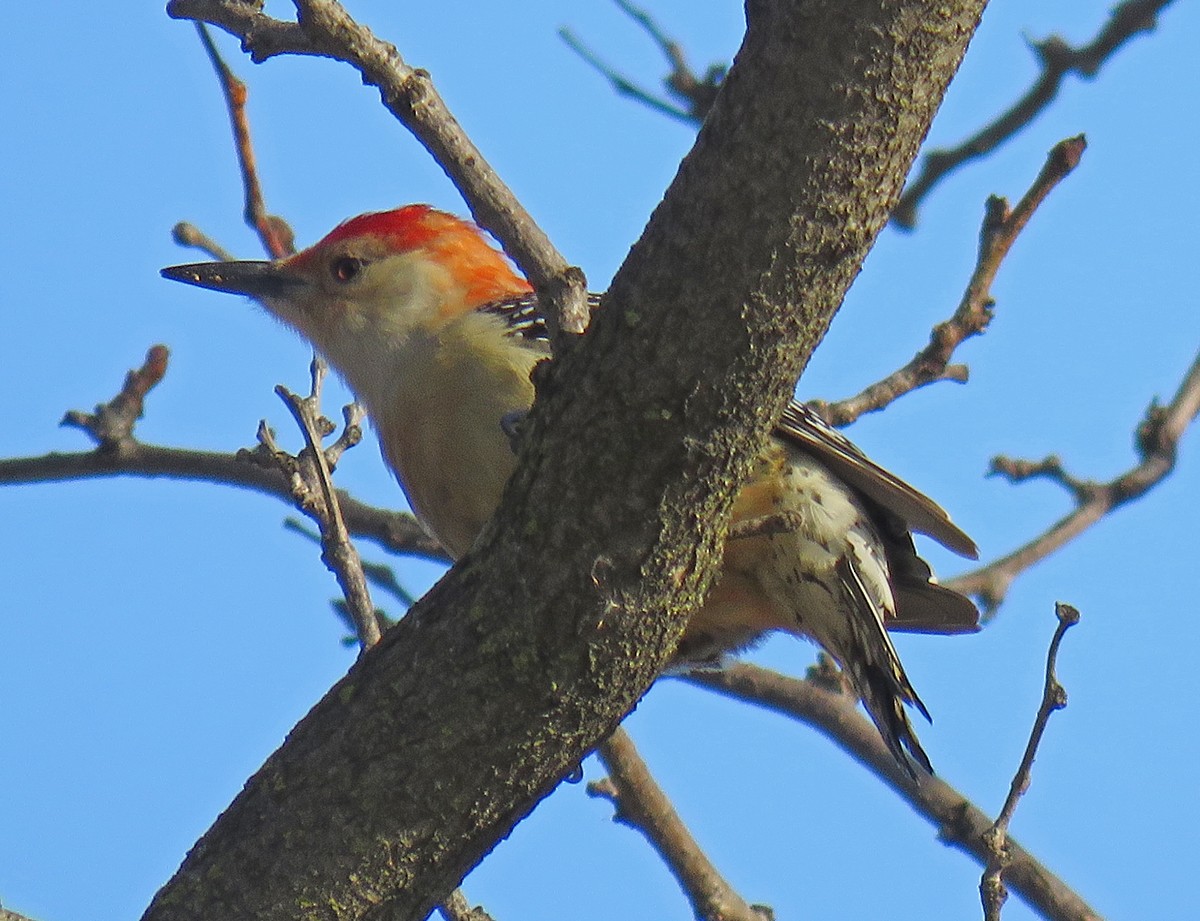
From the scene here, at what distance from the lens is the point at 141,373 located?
6.07 meters

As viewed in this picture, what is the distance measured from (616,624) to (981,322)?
2.82 metres

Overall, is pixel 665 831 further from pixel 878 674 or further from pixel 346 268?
pixel 346 268

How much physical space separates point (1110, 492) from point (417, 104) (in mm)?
3810

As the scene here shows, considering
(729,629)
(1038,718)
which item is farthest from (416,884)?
(729,629)

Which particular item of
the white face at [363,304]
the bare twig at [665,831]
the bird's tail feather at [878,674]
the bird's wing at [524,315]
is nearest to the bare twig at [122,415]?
the white face at [363,304]

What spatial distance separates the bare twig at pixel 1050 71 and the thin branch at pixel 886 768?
1.93 m

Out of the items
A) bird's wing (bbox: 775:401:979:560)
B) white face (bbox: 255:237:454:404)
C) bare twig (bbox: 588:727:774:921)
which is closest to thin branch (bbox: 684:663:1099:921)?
bare twig (bbox: 588:727:774:921)

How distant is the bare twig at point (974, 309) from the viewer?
5172 mm

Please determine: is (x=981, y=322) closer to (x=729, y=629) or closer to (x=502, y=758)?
(x=729, y=629)

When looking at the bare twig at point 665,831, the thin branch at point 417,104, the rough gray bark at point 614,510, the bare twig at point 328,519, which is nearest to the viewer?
the rough gray bark at point 614,510

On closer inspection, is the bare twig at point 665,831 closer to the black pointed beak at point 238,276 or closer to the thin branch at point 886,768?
the thin branch at point 886,768

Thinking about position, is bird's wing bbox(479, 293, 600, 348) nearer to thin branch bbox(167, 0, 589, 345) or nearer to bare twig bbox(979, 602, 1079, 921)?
thin branch bbox(167, 0, 589, 345)

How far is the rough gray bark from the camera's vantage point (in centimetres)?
319

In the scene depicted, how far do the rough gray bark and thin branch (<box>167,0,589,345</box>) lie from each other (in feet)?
1.47
